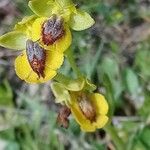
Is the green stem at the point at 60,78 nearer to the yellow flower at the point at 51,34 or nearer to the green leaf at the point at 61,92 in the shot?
the green leaf at the point at 61,92

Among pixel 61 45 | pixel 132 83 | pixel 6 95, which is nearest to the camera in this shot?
pixel 61 45

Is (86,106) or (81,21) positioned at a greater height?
(81,21)

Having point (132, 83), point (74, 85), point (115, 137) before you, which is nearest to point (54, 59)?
point (74, 85)

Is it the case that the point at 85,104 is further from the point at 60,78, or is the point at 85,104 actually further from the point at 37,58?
the point at 37,58

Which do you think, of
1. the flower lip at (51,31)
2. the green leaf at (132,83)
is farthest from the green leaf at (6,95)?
the flower lip at (51,31)

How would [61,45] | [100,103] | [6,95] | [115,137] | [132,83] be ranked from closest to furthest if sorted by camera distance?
[61,45], [100,103], [115,137], [132,83], [6,95]
